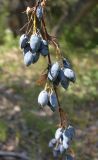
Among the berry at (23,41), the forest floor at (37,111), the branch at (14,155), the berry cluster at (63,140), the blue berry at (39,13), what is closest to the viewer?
the blue berry at (39,13)

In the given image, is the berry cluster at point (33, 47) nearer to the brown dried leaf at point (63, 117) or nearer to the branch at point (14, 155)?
the brown dried leaf at point (63, 117)

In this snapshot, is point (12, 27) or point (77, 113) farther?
point (12, 27)

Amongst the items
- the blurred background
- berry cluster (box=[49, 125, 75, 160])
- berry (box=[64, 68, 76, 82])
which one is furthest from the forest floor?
berry (box=[64, 68, 76, 82])

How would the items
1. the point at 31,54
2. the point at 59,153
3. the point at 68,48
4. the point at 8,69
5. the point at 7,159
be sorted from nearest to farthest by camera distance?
the point at 31,54
the point at 59,153
the point at 7,159
the point at 8,69
the point at 68,48

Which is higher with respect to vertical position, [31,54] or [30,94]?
[30,94]

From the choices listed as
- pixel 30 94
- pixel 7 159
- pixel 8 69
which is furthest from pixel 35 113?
pixel 8 69

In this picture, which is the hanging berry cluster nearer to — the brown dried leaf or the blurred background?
the brown dried leaf

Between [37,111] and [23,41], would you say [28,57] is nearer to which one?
[23,41]

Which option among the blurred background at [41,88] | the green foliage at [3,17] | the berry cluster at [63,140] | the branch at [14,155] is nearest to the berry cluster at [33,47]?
the berry cluster at [63,140]

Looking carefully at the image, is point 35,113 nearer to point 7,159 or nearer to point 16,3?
point 7,159
